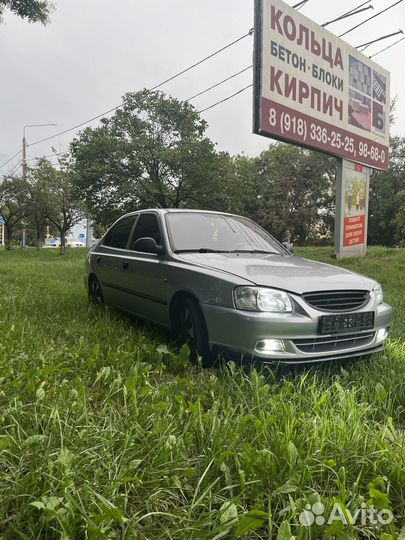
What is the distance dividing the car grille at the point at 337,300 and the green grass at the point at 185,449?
498mm

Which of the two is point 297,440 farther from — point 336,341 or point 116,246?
point 116,246

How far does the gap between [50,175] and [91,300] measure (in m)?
22.4

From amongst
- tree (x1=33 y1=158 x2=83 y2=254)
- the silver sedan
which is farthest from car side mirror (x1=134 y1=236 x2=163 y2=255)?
tree (x1=33 y1=158 x2=83 y2=254)

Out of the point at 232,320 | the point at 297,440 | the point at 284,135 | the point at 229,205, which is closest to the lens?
the point at 297,440

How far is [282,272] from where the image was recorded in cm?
326

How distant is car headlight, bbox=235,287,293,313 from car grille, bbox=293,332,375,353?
0.25 meters

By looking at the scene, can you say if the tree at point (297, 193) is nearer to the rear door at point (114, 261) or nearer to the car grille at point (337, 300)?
the rear door at point (114, 261)

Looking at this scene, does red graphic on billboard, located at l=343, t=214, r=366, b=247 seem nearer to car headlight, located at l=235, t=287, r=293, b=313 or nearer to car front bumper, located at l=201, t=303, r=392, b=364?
car front bumper, located at l=201, t=303, r=392, b=364

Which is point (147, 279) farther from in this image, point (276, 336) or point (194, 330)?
point (276, 336)

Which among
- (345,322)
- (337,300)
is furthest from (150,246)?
(345,322)

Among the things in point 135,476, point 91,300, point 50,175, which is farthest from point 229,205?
point 135,476

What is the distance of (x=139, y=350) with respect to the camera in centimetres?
341

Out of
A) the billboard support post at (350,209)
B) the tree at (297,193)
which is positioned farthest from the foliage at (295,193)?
the billboard support post at (350,209)

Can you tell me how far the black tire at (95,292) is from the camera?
5682mm
